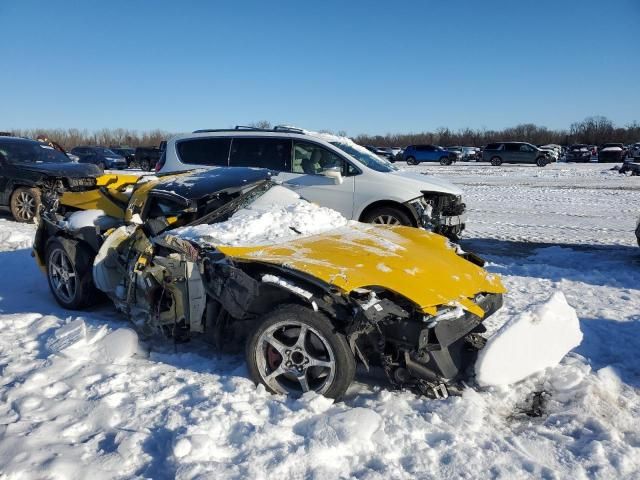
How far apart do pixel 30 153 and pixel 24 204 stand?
54.5 inches

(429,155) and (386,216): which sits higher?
(429,155)

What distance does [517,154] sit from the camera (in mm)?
35125

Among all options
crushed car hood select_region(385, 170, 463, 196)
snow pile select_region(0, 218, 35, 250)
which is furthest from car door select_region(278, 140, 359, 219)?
snow pile select_region(0, 218, 35, 250)

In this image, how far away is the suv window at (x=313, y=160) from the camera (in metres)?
8.11

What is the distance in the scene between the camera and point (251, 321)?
365cm

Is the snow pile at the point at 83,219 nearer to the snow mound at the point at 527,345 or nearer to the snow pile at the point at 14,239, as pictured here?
the snow pile at the point at 14,239

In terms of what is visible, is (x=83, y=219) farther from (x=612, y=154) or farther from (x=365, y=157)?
(x=612, y=154)

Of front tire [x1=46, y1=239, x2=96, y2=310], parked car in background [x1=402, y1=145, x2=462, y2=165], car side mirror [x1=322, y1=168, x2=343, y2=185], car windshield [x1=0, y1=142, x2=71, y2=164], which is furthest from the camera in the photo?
parked car in background [x1=402, y1=145, x2=462, y2=165]

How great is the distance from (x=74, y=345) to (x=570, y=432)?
3.52m

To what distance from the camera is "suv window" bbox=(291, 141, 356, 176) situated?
8109 mm

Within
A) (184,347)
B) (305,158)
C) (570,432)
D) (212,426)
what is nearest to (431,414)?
(570,432)

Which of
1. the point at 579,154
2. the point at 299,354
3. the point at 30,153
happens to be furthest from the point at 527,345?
the point at 579,154

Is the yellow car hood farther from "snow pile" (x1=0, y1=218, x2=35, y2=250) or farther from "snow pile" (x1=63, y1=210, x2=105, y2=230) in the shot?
"snow pile" (x1=0, y1=218, x2=35, y2=250)

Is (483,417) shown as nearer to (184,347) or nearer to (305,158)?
(184,347)
